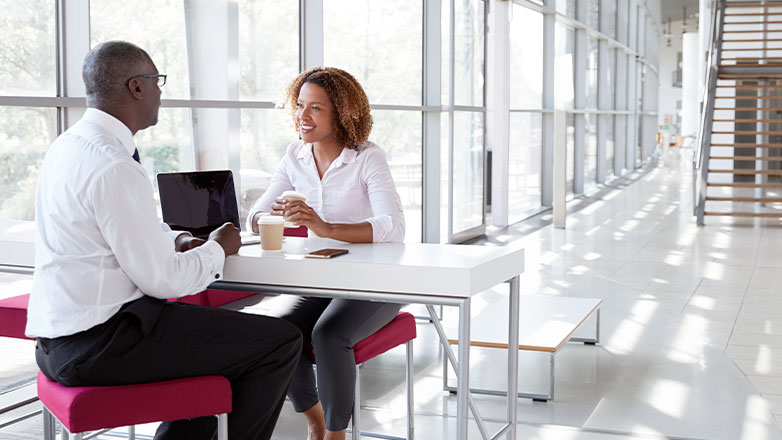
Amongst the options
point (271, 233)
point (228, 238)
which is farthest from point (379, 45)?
point (228, 238)

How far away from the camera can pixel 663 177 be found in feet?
65.5

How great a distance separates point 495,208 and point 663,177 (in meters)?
10.3

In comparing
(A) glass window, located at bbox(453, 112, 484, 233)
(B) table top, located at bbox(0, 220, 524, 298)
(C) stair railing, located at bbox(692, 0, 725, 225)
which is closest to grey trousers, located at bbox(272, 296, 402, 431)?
A: (B) table top, located at bbox(0, 220, 524, 298)

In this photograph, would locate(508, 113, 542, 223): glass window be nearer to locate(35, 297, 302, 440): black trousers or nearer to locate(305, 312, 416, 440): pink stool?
locate(305, 312, 416, 440): pink stool

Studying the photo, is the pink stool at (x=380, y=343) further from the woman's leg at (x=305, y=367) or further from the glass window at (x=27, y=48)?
the glass window at (x=27, y=48)

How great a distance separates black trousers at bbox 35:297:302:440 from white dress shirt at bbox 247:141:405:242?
891 mm

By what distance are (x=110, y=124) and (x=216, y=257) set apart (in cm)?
42

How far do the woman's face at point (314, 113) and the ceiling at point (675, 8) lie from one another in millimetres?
27490

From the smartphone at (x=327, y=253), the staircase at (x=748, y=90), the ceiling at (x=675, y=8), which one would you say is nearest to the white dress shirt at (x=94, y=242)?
the smartphone at (x=327, y=253)

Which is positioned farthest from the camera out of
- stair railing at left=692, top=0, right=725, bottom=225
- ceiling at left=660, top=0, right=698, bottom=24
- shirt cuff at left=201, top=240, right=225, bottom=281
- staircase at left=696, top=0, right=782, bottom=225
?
ceiling at left=660, top=0, right=698, bottom=24

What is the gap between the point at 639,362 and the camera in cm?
459

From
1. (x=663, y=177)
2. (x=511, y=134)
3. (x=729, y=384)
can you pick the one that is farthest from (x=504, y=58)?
(x=663, y=177)

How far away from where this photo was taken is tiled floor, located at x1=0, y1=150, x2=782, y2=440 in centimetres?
359

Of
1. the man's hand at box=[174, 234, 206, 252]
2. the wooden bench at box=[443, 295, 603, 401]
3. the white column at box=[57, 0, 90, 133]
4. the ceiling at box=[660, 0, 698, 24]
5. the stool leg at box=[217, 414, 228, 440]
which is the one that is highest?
the ceiling at box=[660, 0, 698, 24]
